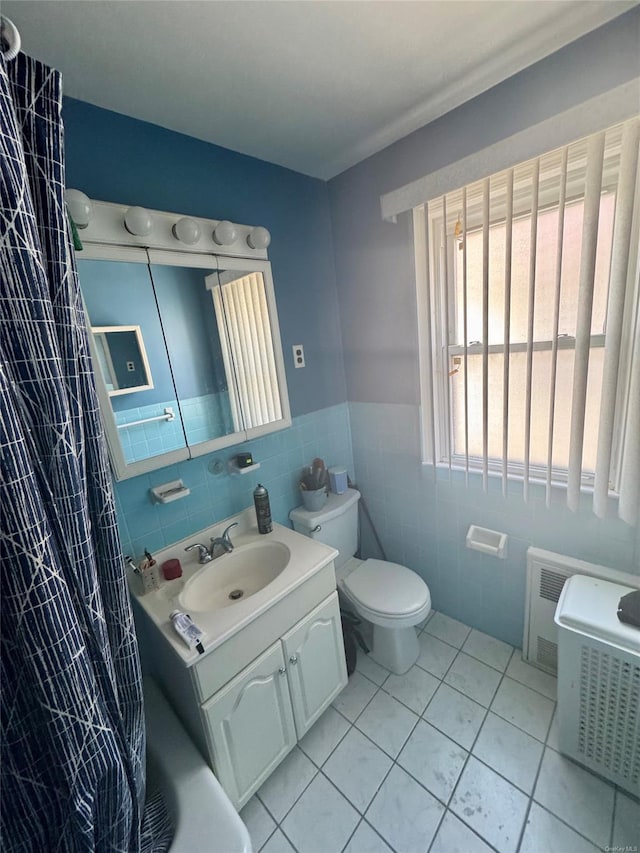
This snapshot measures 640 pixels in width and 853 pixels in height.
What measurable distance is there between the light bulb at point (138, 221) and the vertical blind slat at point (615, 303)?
1482 mm

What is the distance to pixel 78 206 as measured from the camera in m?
0.98

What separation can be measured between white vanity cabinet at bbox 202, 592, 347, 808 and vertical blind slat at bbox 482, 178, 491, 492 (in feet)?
2.91

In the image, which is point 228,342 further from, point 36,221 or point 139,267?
point 36,221

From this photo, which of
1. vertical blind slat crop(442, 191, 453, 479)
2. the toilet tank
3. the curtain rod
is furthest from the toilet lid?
the curtain rod

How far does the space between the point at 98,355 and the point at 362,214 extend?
A: 1.38 m

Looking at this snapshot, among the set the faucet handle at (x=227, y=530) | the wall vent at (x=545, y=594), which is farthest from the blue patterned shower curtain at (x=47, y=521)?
the wall vent at (x=545, y=594)

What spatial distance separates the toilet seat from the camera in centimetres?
150

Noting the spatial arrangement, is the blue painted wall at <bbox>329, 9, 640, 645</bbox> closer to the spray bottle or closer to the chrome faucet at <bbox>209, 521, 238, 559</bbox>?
the spray bottle

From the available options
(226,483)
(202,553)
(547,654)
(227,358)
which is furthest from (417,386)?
(547,654)

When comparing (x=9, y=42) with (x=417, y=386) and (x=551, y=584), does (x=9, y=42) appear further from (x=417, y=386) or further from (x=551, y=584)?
(x=551, y=584)

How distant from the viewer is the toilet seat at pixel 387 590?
4.91ft

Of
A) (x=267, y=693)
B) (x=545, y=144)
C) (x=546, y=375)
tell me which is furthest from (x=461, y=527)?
(x=545, y=144)

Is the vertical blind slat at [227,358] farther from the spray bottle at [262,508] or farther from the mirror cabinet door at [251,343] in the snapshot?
the spray bottle at [262,508]

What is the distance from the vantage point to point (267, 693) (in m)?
1.16
